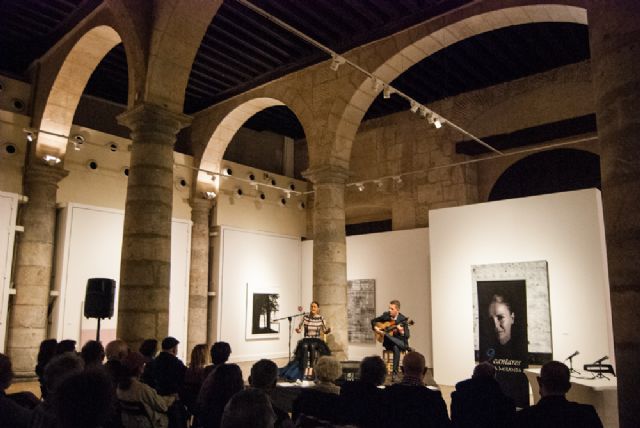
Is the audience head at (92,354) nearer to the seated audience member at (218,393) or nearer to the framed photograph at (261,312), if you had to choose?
the seated audience member at (218,393)

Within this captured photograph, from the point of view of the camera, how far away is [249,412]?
90.8 inches

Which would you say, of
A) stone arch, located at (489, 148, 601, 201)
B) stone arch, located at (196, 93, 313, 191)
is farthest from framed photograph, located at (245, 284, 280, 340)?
stone arch, located at (489, 148, 601, 201)

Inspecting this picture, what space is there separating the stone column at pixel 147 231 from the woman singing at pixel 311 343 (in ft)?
8.87

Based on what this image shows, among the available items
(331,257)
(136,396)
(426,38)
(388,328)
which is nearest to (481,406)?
(136,396)

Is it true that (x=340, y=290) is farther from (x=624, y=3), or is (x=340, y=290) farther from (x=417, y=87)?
(x=624, y=3)

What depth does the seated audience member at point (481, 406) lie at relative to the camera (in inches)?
143

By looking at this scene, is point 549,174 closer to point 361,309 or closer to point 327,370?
point 361,309

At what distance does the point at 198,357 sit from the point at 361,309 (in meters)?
9.05

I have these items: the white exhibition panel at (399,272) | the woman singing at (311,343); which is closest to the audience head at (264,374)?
the woman singing at (311,343)

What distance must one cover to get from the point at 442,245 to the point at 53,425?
9.91m

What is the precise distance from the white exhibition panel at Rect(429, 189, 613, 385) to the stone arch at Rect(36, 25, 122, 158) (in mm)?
7553

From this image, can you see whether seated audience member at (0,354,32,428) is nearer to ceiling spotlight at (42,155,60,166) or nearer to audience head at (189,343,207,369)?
audience head at (189,343,207,369)

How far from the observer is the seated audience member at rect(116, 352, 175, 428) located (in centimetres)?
384

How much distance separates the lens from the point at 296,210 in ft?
54.2
